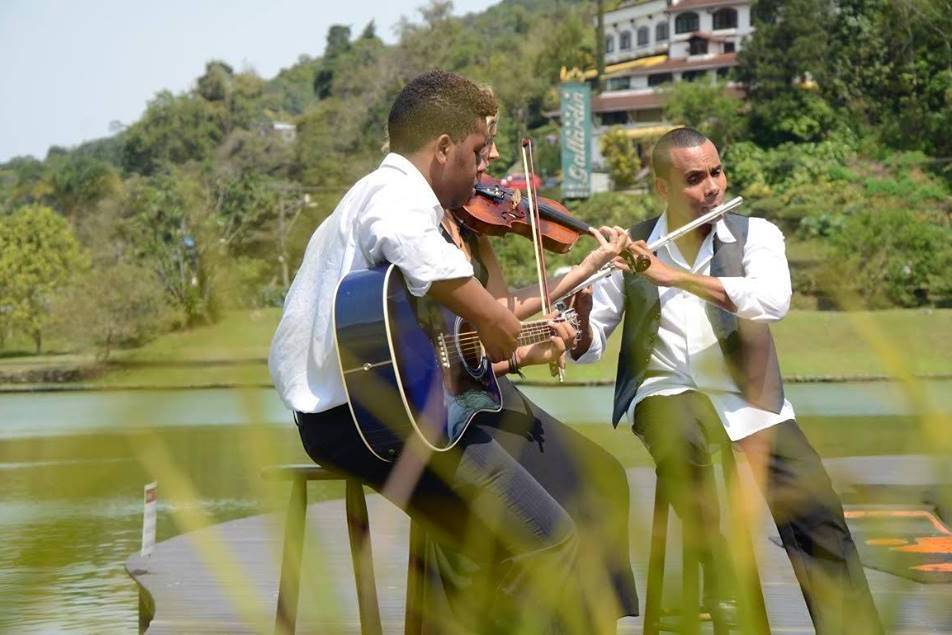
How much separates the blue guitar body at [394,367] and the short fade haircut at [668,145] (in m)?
1.19

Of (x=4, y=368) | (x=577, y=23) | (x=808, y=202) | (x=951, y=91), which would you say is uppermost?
(x=577, y=23)

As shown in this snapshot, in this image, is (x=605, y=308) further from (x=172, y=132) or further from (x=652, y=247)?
(x=172, y=132)

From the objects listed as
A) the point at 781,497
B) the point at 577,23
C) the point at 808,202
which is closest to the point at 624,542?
the point at 781,497

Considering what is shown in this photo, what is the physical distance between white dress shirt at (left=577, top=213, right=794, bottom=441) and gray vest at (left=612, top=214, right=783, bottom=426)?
0.06 feet

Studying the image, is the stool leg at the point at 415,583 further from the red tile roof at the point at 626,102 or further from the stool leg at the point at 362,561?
the red tile roof at the point at 626,102

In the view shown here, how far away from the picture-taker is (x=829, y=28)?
73.9m

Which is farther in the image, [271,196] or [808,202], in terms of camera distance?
[271,196]

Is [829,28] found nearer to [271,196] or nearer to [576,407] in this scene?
[271,196]

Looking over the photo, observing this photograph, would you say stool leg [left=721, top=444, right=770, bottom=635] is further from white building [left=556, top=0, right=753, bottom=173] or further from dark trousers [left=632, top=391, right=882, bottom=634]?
white building [left=556, top=0, right=753, bottom=173]

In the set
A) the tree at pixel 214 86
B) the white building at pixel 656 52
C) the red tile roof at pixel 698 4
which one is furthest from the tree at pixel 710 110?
the tree at pixel 214 86

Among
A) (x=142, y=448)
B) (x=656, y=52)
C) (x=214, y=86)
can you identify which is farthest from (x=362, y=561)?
(x=214, y=86)

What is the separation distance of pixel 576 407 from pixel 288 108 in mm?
142452

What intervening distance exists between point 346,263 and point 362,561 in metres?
0.52

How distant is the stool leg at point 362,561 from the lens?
278 cm
